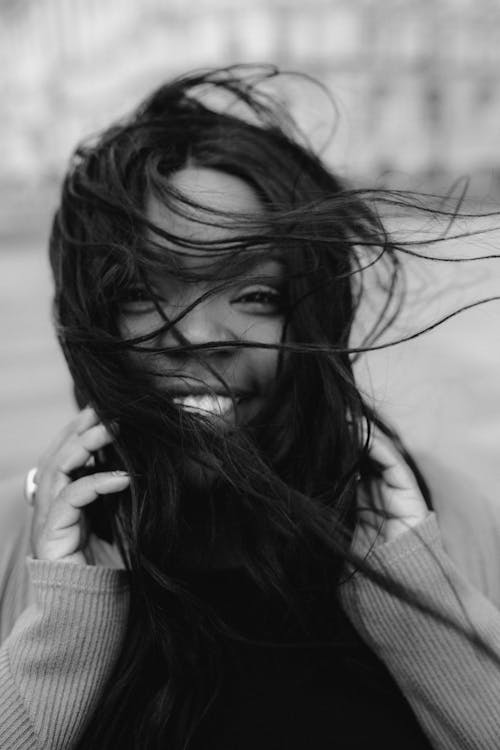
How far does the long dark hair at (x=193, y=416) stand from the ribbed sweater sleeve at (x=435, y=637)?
10 cm

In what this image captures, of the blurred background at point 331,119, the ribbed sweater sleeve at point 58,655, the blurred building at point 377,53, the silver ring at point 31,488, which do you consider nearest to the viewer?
the ribbed sweater sleeve at point 58,655

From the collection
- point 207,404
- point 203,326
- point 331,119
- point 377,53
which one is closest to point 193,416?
point 207,404

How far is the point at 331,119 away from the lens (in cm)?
279

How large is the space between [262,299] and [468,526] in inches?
23.9

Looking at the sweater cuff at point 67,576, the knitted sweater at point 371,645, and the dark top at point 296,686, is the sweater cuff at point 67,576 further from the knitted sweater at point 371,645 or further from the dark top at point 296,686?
the dark top at point 296,686

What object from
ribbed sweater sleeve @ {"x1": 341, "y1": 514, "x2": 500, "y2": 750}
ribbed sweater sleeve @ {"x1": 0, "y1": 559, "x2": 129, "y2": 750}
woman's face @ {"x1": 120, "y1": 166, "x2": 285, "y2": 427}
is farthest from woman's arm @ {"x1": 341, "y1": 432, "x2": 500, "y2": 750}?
ribbed sweater sleeve @ {"x1": 0, "y1": 559, "x2": 129, "y2": 750}

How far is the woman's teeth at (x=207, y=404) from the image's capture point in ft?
4.53

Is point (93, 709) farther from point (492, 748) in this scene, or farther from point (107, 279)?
point (107, 279)

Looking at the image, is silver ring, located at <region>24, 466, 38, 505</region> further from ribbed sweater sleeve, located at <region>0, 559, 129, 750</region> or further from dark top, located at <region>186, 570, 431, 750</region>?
dark top, located at <region>186, 570, 431, 750</region>

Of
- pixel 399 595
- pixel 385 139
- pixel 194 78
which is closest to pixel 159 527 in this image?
pixel 399 595

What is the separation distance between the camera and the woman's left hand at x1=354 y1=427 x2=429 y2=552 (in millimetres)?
1425

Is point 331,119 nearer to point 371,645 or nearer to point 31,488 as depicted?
point 31,488

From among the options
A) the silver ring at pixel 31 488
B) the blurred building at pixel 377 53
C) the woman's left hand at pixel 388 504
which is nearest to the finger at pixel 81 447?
the silver ring at pixel 31 488

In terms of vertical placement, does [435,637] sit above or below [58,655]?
below
